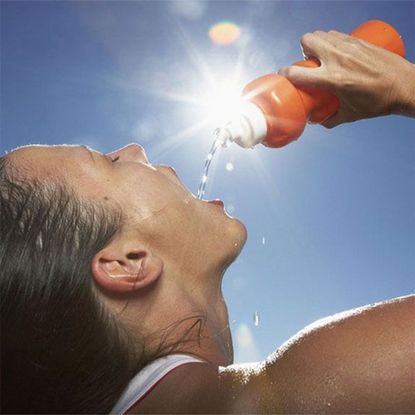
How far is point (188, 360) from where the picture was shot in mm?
2008

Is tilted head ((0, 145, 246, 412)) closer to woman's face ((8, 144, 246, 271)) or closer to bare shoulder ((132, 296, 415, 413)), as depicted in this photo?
woman's face ((8, 144, 246, 271))

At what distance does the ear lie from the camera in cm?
235

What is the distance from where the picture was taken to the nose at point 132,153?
9.40ft

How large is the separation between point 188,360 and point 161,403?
245mm

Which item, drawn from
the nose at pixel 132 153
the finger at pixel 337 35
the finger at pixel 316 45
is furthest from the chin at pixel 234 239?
the finger at pixel 337 35

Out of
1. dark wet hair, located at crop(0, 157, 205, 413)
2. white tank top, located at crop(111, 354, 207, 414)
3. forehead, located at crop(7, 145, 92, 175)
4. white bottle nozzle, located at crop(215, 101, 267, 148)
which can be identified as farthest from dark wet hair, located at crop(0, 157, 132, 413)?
white bottle nozzle, located at crop(215, 101, 267, 148)

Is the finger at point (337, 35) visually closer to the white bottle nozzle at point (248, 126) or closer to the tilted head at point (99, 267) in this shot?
the white bottle nozzle at point (248, 126)

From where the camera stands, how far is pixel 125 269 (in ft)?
7.90

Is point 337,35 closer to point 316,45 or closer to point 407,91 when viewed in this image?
point 316,45

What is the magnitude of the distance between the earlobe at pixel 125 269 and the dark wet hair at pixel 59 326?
5cm

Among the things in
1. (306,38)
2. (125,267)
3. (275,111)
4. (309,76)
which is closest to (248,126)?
(275,111)

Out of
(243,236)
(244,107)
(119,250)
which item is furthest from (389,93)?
(119,250)

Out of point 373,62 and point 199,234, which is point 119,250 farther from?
point 373,62

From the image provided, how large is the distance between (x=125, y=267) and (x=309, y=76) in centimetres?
139
